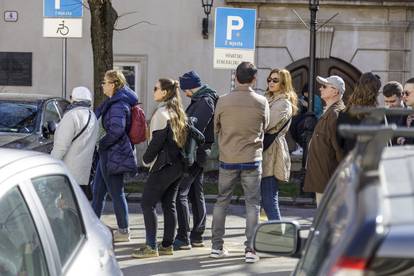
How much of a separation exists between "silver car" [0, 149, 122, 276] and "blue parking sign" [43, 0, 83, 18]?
868 centimetres

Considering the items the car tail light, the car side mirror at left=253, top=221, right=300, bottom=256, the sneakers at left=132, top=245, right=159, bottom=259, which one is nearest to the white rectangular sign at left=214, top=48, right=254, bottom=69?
the sneakers at left=132, top=245, right=159, bottom=259

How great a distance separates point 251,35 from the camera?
11.8m

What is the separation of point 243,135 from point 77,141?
1674 mm

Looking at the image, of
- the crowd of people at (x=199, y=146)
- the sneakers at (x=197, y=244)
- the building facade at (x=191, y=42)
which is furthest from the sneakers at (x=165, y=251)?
the building facade at (x=191, y=42)

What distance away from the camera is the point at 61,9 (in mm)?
12750

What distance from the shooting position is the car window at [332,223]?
7.37 ft

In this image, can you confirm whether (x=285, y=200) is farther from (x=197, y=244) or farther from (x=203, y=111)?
(x=203, y=111)

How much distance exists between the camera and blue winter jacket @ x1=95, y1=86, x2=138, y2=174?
9055 mm

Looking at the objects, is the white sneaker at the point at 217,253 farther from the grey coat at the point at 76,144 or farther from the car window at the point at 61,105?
the car window at the point at 61,105

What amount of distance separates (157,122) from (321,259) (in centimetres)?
605

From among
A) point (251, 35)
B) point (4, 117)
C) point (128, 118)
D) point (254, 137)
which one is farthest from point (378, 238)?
point (4, 117)

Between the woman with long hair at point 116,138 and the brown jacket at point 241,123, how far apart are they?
3.98 ft

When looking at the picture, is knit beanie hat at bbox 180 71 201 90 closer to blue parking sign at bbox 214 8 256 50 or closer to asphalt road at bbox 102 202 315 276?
asphalt road at bbox 102 202 315 276

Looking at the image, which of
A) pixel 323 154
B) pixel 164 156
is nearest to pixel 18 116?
pixel 164 156
